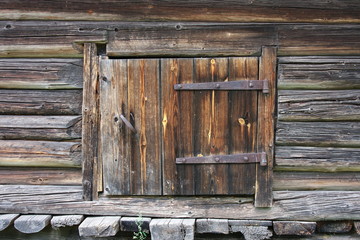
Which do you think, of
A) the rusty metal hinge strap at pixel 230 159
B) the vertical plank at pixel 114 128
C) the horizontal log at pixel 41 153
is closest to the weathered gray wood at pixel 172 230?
the vertical plank at pixel 114 128

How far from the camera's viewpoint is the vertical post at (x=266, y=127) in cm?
277

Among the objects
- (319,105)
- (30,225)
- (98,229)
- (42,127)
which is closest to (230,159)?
(319,105)

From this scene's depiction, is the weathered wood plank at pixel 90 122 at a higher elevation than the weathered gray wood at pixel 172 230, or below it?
higher

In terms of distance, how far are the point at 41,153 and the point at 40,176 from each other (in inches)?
8.2

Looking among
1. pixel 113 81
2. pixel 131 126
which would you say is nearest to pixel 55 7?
pixel 113 81

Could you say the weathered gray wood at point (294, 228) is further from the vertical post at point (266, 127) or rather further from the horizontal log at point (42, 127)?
the horizontal log at point (42, 127)

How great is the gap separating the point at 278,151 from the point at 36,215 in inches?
82.0

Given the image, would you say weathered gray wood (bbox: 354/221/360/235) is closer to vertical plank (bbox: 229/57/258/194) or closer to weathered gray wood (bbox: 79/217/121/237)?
vertical plank (bbox: 229/57/258/194)

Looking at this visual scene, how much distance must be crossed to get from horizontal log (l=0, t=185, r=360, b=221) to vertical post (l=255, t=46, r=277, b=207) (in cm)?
10

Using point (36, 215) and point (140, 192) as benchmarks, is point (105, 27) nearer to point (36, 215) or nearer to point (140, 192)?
point (140, 192)

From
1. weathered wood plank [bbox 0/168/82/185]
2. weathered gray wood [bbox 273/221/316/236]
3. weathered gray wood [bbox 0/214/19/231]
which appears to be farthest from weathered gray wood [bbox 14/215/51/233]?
weathered gray wood [bbox 273/221/316/236]

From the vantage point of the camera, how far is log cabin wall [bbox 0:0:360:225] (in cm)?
279

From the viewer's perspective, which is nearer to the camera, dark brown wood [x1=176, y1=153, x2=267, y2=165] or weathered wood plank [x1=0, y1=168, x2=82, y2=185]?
dark brown wood [x1=176, y1=153, x2=267, y2=165]

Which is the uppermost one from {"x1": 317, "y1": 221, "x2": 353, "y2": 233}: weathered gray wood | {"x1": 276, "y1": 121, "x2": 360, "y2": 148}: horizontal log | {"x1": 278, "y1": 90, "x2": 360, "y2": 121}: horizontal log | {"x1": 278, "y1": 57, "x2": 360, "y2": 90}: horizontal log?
{"x1": 278, "y1": 57, "x2": 360, "y2": 90}: horizontal log
